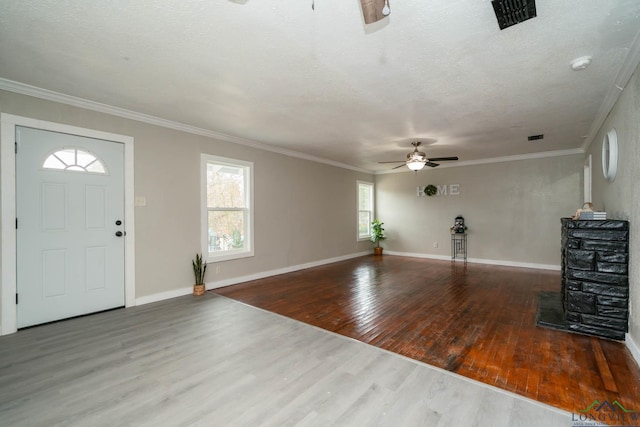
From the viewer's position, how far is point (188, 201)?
439 cm

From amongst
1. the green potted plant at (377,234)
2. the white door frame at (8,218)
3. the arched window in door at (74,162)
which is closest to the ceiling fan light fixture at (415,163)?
the green potted plant at (377,234)

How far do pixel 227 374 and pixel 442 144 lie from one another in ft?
16.9

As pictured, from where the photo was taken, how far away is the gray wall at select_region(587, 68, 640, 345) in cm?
243

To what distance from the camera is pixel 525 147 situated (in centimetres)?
568

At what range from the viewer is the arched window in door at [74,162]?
3230 mm

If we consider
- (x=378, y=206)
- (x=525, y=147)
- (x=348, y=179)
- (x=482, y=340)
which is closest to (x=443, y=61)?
(x=482, y=340)

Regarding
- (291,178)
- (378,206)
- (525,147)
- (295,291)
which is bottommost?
(295,291)

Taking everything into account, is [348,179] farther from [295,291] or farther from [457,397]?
[457,397]

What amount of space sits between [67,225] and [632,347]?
5.91 metres

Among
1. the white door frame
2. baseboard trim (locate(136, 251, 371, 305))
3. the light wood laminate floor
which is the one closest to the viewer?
the light wood laminate floor

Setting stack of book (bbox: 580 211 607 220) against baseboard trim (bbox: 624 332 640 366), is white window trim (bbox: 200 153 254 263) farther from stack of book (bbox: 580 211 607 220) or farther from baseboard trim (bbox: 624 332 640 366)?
baseboard trim (bbox: 624 332 640 366)

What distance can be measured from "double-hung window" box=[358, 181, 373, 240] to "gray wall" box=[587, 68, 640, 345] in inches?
214

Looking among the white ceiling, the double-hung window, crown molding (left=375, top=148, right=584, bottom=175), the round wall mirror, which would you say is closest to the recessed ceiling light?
the white ceiling

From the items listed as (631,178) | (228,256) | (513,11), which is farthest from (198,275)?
(631,178)
